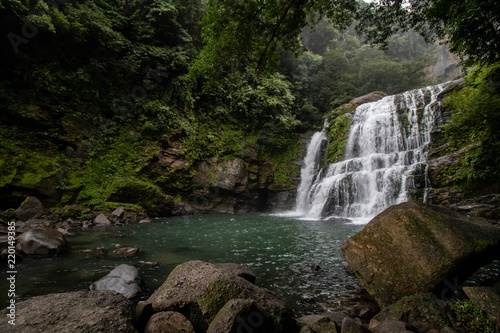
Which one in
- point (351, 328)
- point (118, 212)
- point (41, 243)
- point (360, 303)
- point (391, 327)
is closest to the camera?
point (351, 328)

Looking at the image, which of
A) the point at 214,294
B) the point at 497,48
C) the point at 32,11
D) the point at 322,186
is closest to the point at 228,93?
the point at 322,186

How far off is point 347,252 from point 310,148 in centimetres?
1783

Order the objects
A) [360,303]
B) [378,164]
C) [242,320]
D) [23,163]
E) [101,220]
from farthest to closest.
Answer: [378,164], [101,220], [23,163], [360,303], [242,320]

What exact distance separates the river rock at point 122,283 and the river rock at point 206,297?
1.06 meters

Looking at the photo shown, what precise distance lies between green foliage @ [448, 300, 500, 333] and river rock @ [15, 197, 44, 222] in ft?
41.6

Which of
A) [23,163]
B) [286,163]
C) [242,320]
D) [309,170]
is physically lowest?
[242,320]

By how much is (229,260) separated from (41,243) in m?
4.58

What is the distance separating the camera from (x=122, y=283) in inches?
144

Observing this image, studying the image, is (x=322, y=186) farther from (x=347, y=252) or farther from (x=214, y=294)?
(x=214, y=294)

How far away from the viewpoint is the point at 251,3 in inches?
185

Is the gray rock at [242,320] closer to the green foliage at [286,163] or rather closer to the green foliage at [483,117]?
the green foliage at [483,117]

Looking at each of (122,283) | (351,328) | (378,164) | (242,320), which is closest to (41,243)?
(122,283)

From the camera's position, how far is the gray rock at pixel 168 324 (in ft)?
7.34

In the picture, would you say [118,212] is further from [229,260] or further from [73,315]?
[73,315]
